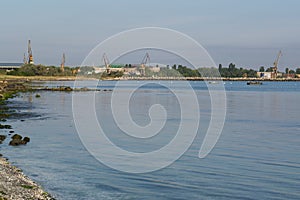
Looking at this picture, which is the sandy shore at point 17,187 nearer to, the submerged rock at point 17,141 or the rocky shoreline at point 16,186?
the rocky shoreline at point 16,186

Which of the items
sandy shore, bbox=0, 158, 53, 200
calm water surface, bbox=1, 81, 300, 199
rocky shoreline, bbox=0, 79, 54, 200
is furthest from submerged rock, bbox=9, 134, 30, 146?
sandy shore, bbox=0, 158, 53, 200

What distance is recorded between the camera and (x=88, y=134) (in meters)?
33.0

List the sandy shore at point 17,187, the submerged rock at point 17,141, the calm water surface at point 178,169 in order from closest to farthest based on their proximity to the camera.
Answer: the sandy shore at point 17,187 → the calm water surface at point 178,169 → the submerged rock at point 17,141

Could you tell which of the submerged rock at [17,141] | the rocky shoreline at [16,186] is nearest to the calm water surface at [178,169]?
the submerged rock at [17,141]

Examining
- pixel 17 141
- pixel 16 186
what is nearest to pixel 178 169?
pixel 16 186

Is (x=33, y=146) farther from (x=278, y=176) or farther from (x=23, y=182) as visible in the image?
(x=278, y=176)

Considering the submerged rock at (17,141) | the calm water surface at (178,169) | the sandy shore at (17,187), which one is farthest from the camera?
the submerged rock at (17,141)

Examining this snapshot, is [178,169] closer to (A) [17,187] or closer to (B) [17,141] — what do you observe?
(A) [17,187]

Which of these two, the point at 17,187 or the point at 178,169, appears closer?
the point at 17,187

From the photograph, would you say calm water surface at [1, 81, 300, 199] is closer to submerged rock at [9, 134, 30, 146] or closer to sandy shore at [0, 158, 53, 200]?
submerged rock at [9, 134, 30, 146]

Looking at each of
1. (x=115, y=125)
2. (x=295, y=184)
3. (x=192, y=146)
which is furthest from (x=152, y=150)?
(x=115, y=125)

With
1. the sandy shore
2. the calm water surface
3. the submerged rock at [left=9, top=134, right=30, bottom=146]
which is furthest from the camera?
the submerged rock at [left=9, top=134, right=30, bottom=146]

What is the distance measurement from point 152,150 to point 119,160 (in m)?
3.80

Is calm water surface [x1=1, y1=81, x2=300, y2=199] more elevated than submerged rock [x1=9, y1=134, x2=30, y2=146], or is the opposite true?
submerged rock [x1=9, y1=134, x2=30, y2=146]
